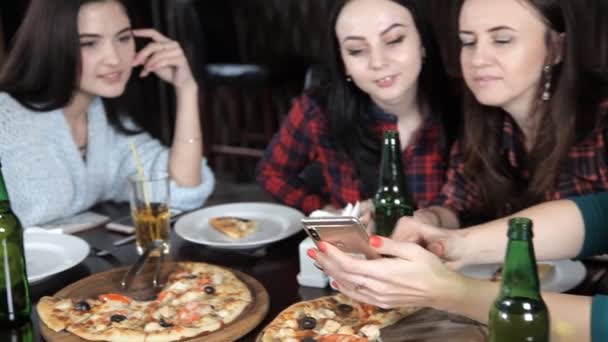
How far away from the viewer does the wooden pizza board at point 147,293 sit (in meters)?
1.21

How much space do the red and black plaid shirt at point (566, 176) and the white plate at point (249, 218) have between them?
1.42ft

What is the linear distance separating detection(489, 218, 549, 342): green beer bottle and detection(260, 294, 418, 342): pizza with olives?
0.29 metres

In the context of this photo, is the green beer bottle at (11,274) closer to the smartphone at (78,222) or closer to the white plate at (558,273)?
the smartphone at (78,222)

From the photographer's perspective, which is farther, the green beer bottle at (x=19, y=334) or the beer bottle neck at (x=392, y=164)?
the beer bottle neck at (x=392, y=164)

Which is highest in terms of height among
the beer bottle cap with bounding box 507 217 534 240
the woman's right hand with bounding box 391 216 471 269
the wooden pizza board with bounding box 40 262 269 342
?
the beer bottle cap with bounding box 507 217 534 240

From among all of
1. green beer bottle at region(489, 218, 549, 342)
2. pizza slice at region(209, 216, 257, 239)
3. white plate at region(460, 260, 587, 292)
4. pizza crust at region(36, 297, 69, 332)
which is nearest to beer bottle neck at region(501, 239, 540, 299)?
green beer bottle at region(489, 218, 549, 342)

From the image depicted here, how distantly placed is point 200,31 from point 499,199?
3365 mm

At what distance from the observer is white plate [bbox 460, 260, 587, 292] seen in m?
1.35

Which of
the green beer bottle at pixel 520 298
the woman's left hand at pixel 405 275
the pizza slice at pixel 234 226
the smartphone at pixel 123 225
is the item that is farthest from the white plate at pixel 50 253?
the green beer bottle at pixel 520 298

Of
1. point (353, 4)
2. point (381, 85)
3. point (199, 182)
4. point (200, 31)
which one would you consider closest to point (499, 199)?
point (381, 85)

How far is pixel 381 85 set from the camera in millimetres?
1993

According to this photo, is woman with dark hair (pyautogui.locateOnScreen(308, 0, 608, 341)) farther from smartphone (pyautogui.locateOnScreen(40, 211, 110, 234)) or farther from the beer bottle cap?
smartphone (pyautogui.locateOnScreen(40, 211, 110, 234))

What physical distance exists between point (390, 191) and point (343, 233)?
381 millimetres

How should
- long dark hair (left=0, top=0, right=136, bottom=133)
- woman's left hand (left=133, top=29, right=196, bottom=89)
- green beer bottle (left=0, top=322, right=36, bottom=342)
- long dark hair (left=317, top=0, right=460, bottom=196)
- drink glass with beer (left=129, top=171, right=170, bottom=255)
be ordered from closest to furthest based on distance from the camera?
green beer bottle (left=0, top=322, right=36, bottom=342), drink glass with beer (left=129, top=171, right=170, bottom=255), long dark hair (left=0, top=0, right=136, bottom=133), long dark hair (left=317, top=0, right=460, bottom=196), woman's left hand (left=133, top=29, right=196, bottom=89)
